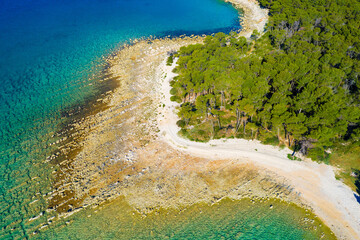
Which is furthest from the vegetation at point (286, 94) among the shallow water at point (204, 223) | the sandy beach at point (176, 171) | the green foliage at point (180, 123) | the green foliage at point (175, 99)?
the shallow water at point (204, 223)

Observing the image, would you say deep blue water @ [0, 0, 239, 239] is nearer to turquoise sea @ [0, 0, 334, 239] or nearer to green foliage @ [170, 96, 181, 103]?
turquoise sea @ [0, 0, 334, 239]

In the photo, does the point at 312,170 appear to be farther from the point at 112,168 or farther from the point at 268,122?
the point at 112,168

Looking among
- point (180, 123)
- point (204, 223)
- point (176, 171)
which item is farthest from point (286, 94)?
point (204, 223)

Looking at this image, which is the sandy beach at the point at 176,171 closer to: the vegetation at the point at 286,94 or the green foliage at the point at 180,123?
the green foliage at the point at 180,123

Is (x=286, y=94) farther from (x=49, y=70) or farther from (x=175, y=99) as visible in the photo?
(x=49, y=70)

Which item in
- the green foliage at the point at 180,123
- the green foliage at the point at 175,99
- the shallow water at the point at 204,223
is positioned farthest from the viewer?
the green foliage at the point at 175,99

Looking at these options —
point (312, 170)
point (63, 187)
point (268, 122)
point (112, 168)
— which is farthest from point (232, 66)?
point (63, 187)

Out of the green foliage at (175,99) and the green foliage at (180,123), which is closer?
the green foliage at (180,123)
